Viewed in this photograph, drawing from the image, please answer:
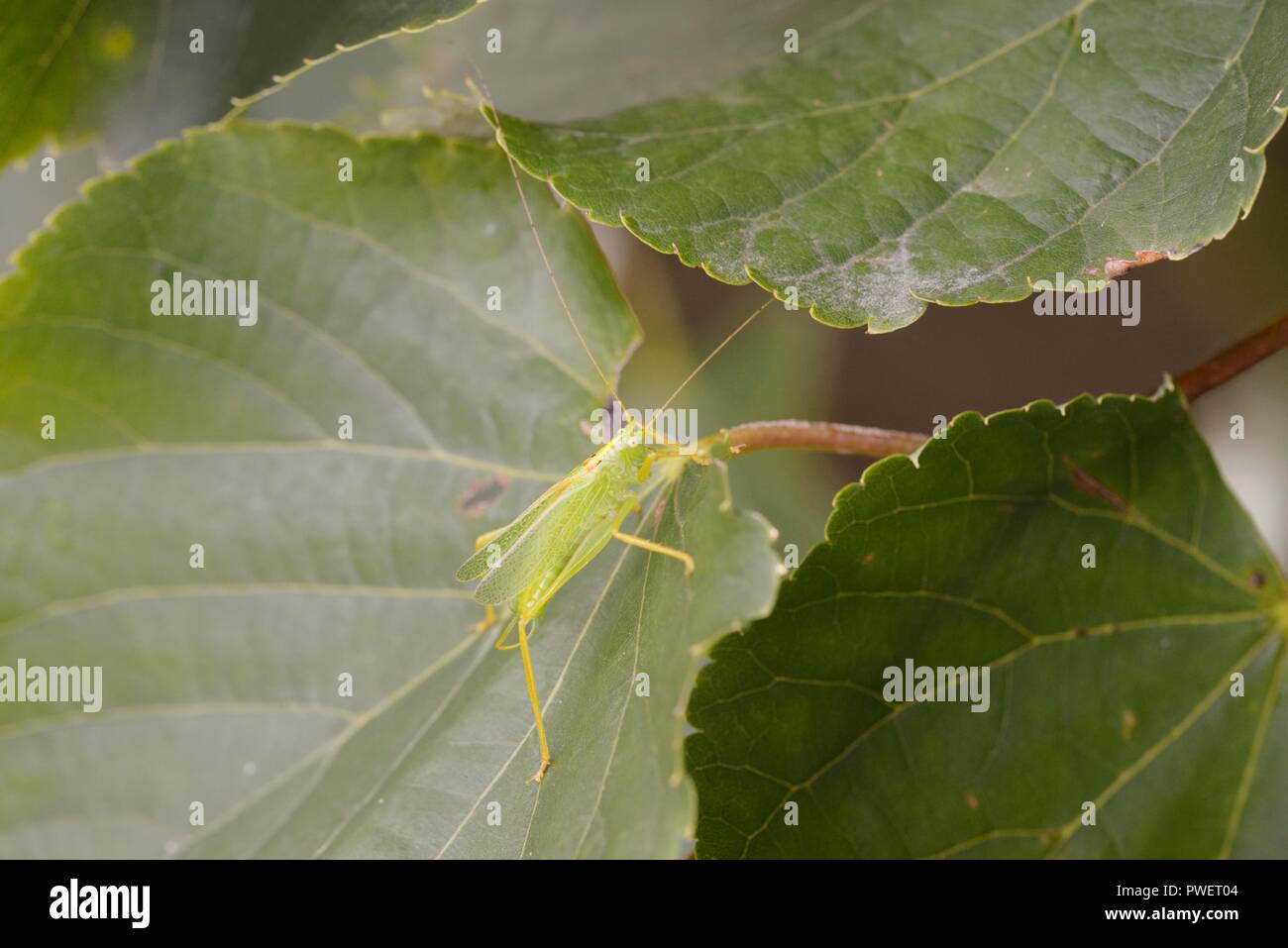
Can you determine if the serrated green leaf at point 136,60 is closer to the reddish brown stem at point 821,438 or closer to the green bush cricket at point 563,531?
the green bush cricket at point 563,531

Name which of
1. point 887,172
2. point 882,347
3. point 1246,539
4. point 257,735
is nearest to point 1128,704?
point 1246,539

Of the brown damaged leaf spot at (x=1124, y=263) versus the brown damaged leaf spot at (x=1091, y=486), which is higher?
the brown damaged leaf spot at (x=1124, y=263)

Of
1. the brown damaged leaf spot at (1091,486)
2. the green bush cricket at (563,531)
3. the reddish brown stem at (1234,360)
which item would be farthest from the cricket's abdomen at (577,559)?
the reddish brown stem at (1234,360)

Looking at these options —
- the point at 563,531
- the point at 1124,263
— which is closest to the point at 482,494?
the point at 563,531
